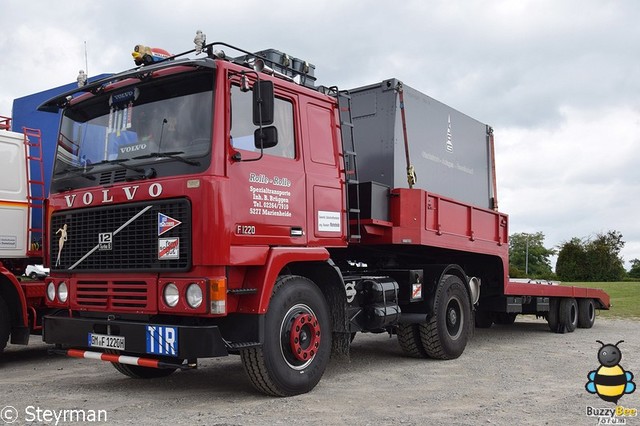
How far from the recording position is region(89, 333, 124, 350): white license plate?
578cm

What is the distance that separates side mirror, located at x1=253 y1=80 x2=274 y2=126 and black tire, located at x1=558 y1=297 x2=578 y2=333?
894 centimetres

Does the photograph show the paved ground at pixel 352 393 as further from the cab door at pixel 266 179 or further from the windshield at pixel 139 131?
the windshield at pixel 139 131

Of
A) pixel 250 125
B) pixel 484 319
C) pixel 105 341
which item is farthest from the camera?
pixel 484 319

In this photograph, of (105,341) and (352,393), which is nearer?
(105,341)

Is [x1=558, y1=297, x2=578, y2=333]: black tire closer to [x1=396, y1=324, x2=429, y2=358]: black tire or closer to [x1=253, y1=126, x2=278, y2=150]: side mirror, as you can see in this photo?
[x1=396, y1=324, x2=429, y2=358]: black tire

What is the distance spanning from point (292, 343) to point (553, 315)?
8006 mm

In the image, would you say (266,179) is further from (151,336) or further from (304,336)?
(151,336)

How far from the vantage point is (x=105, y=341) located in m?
5.89

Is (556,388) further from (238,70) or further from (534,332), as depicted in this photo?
(534,332)

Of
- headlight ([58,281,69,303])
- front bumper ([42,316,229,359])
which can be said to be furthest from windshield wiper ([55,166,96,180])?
front bumper ([42,316,229,359])

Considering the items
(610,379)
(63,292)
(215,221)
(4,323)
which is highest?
(215,221)

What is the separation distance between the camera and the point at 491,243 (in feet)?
33.2

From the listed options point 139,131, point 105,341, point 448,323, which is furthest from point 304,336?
point 448,323

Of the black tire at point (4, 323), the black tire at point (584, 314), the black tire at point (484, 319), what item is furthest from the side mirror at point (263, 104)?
the black tire at point (584, 314)
